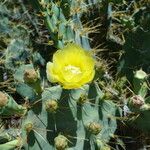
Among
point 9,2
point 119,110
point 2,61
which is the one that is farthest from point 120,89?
point 9,2

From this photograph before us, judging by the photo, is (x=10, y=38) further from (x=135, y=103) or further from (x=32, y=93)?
(x=135, y=103)

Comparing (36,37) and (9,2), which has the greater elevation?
(9,2)

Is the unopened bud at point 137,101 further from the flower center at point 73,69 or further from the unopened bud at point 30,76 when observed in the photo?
the unopened bud at point 30,76

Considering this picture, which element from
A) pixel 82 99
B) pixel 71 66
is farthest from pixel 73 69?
pixel 82 99

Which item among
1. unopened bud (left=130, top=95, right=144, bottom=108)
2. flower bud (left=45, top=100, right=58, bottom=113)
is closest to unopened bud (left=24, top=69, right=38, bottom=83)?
flower bud (left=45, top=100, right=58, bottom=113)

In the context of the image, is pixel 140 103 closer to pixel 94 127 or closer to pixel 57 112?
pixel 94 127
